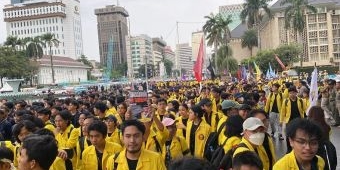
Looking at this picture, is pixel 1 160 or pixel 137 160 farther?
pixel 137 160

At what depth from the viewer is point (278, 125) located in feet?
41.3

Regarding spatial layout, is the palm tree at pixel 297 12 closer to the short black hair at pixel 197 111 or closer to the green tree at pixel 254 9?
the green tree at pixel 254 9

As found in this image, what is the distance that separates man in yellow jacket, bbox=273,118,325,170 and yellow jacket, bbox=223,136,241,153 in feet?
3.79

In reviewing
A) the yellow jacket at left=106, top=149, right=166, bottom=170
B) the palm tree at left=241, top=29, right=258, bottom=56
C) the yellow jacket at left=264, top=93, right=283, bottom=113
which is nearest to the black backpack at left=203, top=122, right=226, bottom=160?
the yellow jacket at left=106, top=149, right=166, bottom=170

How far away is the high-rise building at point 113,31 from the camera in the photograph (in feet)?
507

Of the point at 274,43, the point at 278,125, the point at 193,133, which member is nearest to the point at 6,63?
the point at 274,43

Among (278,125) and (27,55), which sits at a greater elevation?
(27,55)

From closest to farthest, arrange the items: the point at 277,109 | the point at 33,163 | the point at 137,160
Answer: the point at 33,163
the point at 137,160
the point at 277,109

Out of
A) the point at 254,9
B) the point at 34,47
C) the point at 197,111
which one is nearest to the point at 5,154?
the point at 197,111

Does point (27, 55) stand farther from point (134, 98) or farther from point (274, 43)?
point (134, 98)

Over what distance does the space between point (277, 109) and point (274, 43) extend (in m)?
69.9

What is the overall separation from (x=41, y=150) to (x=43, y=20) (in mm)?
146006

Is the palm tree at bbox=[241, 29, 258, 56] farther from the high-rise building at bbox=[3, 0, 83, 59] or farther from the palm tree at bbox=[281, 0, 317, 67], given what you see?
the high-rise building at bbox=[3, 0, 83, 59]

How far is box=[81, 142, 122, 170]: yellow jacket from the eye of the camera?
16.6ft
